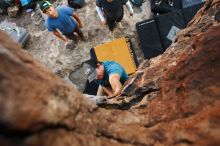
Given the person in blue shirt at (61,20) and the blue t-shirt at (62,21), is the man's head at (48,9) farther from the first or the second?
the blue t-shirt at (62,21)

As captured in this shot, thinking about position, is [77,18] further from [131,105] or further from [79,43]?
[131,105]

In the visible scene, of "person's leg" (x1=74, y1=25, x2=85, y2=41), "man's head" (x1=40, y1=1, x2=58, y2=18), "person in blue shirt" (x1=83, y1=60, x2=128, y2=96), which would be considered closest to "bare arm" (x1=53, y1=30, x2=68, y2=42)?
"person's leg" (x1=74, y1=25, x2=85, y2=41)

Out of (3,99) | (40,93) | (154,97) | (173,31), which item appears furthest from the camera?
(173,31)

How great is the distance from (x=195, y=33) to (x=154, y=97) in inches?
33.5

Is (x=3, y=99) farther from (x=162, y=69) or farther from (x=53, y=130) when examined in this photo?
(x=162, y=69)

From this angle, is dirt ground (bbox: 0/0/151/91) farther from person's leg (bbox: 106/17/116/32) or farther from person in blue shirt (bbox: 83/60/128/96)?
person in blue shirt (bbox: 83/60/128/96)

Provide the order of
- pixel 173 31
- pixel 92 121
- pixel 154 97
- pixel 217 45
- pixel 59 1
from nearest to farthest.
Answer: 1. pixel 92 121
2. pixel 217 45
3. pixel 154 97
4. pixel 173 31
5. pixel 59 1

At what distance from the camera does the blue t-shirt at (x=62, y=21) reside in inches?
288

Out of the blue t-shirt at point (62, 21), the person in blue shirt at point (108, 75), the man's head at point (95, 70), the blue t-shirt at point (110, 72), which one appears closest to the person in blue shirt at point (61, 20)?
the blue t-shirt at point (62, 21)

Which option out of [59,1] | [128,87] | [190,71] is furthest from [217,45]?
[59,1]

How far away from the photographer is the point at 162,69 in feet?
10.8

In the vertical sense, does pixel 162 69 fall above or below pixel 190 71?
below

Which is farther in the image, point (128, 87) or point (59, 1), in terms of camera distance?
point (59, 1)

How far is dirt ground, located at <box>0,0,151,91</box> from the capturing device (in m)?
8.03
